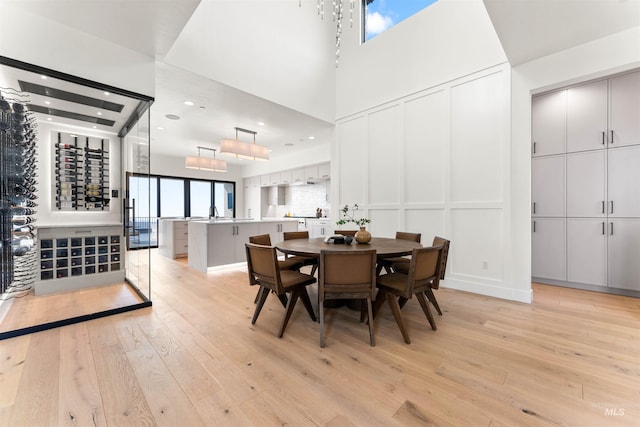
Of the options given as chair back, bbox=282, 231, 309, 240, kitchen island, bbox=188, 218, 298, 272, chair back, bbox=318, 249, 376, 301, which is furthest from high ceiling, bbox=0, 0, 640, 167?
chair back, bbox=318, 249, 376, 301

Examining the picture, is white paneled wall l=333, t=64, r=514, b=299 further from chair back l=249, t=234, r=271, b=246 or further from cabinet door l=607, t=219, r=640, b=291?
chair back l=249, t=234, r=271, b=246

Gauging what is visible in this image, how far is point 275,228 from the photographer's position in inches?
227

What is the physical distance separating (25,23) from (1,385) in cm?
283

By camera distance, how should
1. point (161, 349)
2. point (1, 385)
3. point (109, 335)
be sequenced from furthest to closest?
1. point (109, 335)
2. point (161, 349)
3. point (1, 385)

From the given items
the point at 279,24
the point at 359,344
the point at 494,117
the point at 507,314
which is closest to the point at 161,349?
the point at 359,344

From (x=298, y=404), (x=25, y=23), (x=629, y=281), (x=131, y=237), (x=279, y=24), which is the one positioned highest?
(x=279, y=24)

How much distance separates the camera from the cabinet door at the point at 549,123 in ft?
12.2

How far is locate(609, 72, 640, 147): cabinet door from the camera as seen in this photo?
3.24 metres

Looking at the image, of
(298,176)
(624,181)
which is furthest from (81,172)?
(624,181)

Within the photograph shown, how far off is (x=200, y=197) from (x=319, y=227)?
14.5 feet

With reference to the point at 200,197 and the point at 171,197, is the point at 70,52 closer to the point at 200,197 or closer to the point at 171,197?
the point at 171,197

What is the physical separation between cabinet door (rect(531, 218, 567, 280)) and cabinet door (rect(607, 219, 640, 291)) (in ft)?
1.47

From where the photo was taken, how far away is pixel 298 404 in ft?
4.83

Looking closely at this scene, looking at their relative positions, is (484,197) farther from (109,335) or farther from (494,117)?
(109,335)
